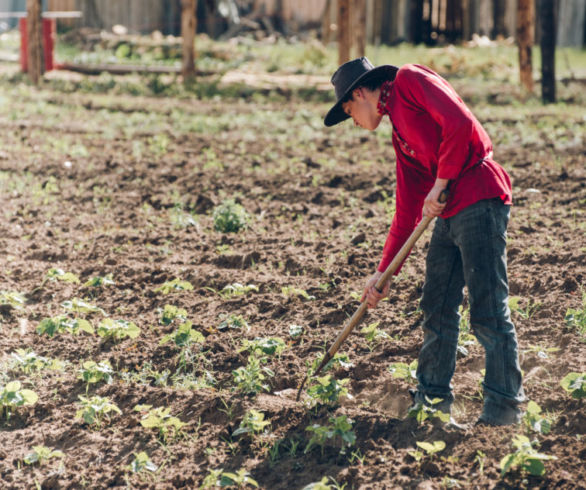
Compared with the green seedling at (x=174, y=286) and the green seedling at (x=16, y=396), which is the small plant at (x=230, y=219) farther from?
the green seedling at (x=16, y=396)

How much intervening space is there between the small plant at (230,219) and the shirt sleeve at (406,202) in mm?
3104

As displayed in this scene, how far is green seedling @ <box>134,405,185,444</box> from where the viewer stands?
12.7 ft

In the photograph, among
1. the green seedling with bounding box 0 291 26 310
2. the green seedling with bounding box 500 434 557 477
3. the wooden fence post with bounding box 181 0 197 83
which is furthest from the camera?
the wooden fence post with bounding box 181 0 197 83

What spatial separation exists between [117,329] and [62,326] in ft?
1.05

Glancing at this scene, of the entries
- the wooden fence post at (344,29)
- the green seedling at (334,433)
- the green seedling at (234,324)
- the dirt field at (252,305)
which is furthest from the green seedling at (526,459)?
the wooden fence post at (344,29)

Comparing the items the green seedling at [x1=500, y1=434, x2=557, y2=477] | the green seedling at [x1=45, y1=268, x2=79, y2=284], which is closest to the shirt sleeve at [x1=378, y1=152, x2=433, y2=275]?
the green seedling at [x1=500, y1=434, x2=557, y2=477]

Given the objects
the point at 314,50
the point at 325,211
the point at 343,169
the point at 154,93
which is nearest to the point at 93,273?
the point at 325,211

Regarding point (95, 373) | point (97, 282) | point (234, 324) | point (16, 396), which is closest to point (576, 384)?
point (234, 324)

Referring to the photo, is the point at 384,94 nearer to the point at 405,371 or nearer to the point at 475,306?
the point at 475,306

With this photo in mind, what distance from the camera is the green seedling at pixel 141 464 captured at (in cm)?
362

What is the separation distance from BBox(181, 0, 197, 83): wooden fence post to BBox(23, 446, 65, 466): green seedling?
39.5ft

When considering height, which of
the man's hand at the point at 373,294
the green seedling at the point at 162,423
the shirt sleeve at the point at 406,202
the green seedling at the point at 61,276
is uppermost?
the shirt sleeve at the point at 406,202

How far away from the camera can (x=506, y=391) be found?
3.65 meters

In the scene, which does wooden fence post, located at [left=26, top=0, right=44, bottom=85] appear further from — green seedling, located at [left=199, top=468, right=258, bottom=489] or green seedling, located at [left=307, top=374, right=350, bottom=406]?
green seedling, located at [left=199, top=468, right=258, bottom=489]
